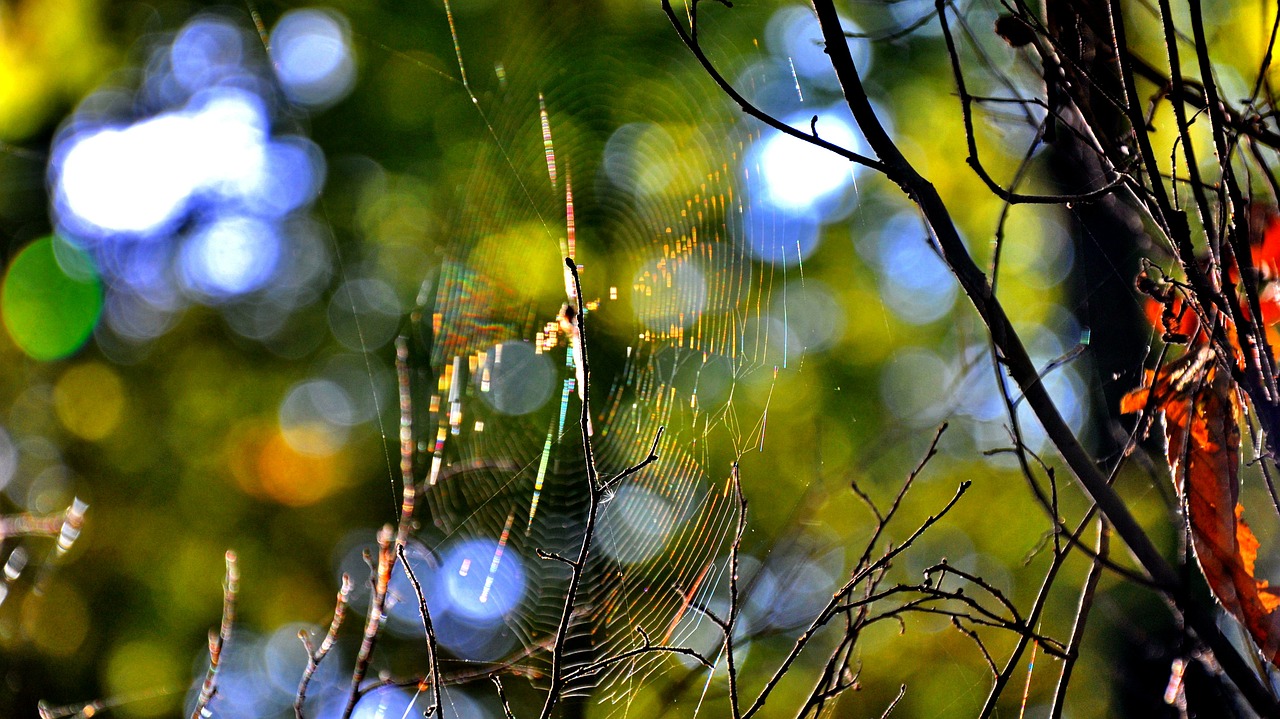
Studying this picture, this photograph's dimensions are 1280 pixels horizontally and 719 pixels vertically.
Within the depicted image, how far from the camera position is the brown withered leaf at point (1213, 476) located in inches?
36.9

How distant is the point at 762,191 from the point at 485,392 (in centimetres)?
281

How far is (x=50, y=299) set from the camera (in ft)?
18.8

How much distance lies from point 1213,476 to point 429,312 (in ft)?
16.3

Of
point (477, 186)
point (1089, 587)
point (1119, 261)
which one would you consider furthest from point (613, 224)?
point (1089, 587)

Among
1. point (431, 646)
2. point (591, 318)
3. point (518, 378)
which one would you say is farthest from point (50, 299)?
point (431, 646)

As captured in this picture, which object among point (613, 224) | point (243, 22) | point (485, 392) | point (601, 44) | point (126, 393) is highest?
point (243, 22)

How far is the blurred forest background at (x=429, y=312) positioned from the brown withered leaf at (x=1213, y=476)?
3002 mm

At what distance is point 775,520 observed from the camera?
516 centimetres

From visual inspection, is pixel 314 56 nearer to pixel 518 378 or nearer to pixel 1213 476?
pixel 518 378

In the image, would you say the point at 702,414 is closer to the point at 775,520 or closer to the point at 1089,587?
the point at 775,520

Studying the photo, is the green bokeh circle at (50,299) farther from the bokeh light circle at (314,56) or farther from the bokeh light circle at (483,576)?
the bokeh light circle at (483,576)

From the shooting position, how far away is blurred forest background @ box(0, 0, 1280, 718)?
448 centimetres

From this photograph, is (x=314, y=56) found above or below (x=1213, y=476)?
above

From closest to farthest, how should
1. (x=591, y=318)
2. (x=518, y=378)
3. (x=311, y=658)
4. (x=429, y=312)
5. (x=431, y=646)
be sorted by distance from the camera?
(x=431, y=646) < (x=311, y=658) < (x=591, y=318) < (x=518, y=378) < (x=429, y=312)
